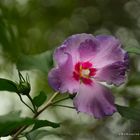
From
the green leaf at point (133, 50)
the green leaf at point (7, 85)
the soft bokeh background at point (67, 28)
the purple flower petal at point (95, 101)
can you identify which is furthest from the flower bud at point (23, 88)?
the soft bokeh background at point (67, 28)

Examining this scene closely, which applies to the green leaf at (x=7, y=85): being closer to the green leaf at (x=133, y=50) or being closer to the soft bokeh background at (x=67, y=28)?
the green leaf at (x=133, y=50)

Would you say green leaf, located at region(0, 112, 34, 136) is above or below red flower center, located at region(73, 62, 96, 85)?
below

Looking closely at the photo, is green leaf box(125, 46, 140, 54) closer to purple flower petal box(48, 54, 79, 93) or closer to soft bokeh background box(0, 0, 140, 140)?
purple flower petal box(48, 54, 79, 93)

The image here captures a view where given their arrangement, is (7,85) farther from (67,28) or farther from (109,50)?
(67,28)

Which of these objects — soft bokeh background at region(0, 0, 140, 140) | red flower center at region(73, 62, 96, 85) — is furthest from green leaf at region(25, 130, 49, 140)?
soft bokeh background at region(0, 0, 140, 140)

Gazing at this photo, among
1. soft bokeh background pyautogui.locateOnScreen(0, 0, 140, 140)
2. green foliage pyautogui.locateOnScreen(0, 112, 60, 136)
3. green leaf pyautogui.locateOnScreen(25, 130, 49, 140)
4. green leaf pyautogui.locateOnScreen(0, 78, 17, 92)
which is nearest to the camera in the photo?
green foliage pyautogui.locateOnScreen(0, 112, 60, 136)

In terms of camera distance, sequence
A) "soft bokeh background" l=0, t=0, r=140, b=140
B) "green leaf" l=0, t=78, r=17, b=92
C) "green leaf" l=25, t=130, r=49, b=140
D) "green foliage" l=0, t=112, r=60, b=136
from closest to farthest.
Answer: "green foliage" l=0, t=112, r=60, b=136
"green leaf" l=0, t=78, r=17, b=92
"green leaf" l=25, t=130, r=49, b=140
"soft bokeh background" l=0, t=0, r=140, b=140

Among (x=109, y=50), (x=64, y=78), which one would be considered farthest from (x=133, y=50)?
(x=64, y=78)
